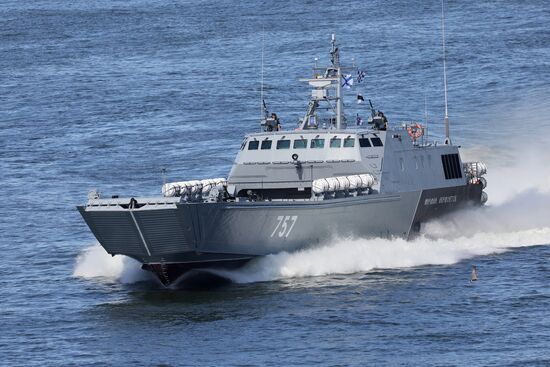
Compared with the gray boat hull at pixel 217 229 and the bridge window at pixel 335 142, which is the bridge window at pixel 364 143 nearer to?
the bridge window at pixel 335 142

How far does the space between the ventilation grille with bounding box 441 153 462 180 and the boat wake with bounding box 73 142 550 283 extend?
5.15 ft

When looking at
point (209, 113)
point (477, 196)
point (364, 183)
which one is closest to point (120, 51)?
point (209, 113)

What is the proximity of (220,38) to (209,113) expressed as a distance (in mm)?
28431

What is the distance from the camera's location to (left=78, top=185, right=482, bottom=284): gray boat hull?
1585 inches

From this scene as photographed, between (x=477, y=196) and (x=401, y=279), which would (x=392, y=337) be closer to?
(x=401, y=279)

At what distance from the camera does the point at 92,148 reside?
73312 millimetres

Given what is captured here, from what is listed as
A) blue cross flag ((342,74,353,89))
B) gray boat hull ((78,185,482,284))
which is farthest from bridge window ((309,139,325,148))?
blue cross flag ((342,74,353,89))

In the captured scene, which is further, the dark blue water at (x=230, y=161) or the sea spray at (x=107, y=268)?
the sea spray at (x=107, y=268)

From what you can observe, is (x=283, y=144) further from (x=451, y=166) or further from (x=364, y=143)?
(x=451, y=166)

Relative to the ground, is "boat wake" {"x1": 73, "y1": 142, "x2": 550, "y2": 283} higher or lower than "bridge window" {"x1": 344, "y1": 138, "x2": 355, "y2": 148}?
lower

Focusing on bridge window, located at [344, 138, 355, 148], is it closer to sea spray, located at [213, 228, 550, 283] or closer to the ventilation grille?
sea spray, located at [213, 228, 550, 283]

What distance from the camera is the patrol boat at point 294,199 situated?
133 ft

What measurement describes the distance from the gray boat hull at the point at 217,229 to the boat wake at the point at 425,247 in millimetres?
465

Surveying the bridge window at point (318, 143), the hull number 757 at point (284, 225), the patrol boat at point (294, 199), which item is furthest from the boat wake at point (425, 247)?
the bridge window at point (318, 143)
